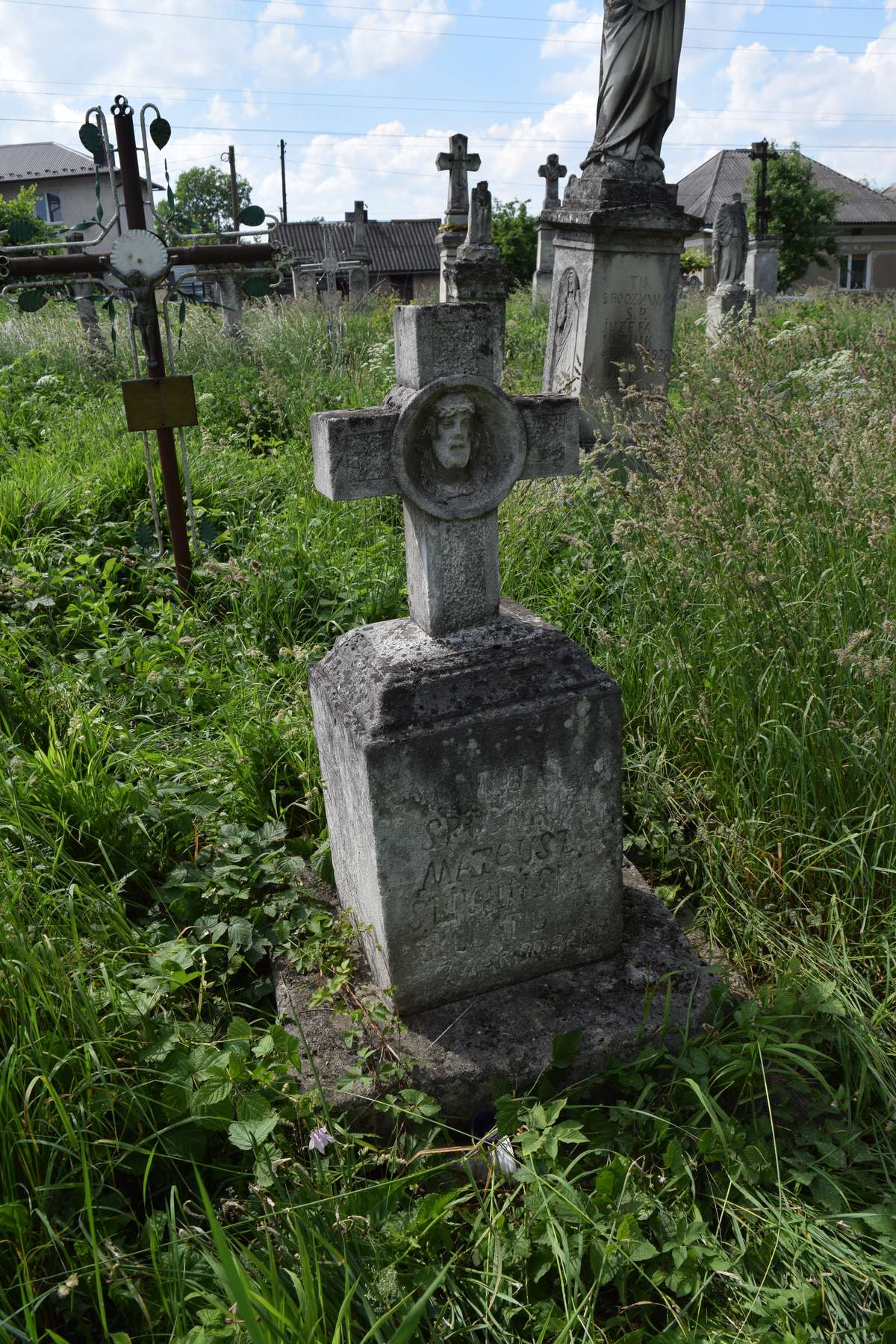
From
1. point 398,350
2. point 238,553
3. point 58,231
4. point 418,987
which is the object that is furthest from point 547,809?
point 58,231

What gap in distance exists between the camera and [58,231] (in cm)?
358

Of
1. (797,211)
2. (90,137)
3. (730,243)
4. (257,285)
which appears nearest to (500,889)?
(257,285)

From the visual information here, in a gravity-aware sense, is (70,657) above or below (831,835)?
above

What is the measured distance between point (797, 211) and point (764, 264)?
36.6 feet

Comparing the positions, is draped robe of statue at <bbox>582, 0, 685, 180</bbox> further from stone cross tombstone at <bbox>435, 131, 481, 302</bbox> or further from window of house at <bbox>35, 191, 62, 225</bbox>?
window of house at <bbox>35, 191, 62, 225</bbox>

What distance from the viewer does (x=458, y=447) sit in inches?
78.5

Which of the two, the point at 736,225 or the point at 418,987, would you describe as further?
the point at 736,225

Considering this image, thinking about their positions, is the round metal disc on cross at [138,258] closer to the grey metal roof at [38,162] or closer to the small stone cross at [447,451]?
the small stone cross at [447,451]

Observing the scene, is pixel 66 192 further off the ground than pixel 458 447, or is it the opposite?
pixel 66 192

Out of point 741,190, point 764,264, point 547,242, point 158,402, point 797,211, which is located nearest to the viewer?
point 158,402

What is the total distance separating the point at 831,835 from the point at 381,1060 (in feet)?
4.07

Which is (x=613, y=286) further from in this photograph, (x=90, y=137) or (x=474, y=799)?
(x=474, y=799)

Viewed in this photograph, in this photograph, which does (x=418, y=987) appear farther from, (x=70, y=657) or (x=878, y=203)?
(x=878, y=203)

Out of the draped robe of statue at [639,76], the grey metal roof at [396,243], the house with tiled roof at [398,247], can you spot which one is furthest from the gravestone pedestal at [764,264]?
the grey metal roof at [396,243]
